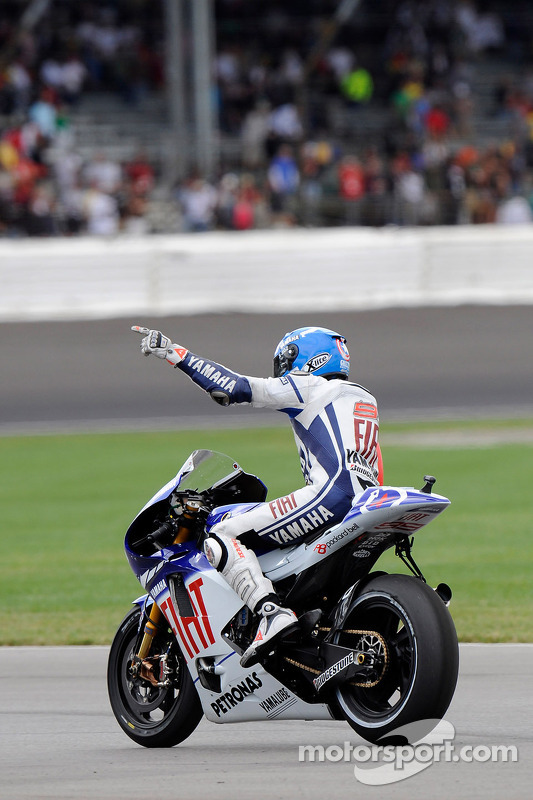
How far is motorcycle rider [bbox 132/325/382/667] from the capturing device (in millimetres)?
5316

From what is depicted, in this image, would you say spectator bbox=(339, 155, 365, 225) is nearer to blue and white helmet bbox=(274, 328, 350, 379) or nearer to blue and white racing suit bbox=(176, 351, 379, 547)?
blue and white helmet bbox=(274, 328, 350, 379)

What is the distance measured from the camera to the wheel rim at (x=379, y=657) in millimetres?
4965

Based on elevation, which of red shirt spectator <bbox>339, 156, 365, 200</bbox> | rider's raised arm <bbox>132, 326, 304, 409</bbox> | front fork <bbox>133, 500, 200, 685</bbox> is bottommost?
front fork <bbox>133, 500, 200, 685</bbox>

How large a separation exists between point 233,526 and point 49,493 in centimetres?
873

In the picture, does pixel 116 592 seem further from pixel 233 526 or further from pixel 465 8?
pixel 465 8

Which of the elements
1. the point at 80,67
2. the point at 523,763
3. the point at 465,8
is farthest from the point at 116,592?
the point at 465,8

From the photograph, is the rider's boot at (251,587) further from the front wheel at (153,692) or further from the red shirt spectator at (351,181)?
the red shirt spectator at (351,181)

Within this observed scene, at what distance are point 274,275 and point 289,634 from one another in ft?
47.5

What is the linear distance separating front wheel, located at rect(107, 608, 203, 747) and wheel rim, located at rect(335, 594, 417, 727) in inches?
29.8

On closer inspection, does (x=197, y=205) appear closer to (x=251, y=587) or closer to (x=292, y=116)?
(x=292, y=116)

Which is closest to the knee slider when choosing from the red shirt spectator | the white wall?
the white wall

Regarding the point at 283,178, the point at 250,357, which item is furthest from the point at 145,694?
the point at 283,178

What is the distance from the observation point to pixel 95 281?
763 inches

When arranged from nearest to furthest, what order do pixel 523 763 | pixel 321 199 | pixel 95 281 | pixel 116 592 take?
pixel 523 763
pixel 116 592
pixel 95 281
pixel 321 199
